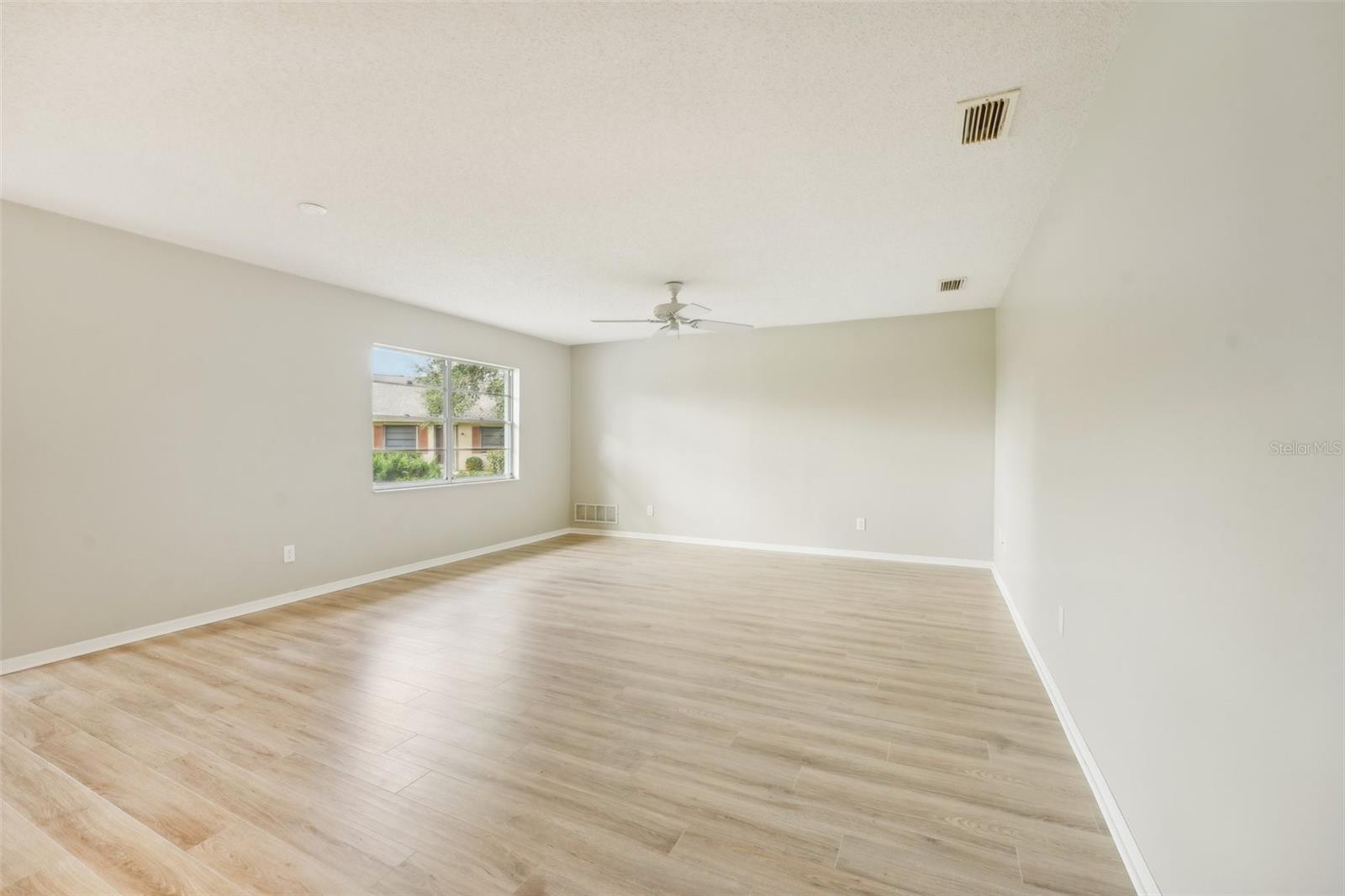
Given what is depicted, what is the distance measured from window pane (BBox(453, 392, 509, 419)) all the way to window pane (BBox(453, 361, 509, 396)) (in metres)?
0.05

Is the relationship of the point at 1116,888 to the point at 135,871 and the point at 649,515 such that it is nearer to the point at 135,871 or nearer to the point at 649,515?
the point at 135,871

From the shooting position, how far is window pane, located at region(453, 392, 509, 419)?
5.78 m

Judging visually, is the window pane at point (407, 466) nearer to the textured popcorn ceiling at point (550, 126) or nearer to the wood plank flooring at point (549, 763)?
the wood plank flooring at point (549, 763)

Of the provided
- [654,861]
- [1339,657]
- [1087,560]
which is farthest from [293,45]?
[1087,560]

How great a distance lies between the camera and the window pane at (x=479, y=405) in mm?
5781

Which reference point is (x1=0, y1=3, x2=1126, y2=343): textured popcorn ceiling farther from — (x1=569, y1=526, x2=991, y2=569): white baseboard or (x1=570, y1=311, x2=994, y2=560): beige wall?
(x1=569, y1=526, x2=991, y2=569): white baseboard

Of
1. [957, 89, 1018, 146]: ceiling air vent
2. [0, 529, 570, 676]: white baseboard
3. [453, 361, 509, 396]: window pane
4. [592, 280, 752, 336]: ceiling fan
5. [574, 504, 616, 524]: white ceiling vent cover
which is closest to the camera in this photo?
[957, 89, 1018, 146]: ceiling air vent

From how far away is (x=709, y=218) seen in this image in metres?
3.15

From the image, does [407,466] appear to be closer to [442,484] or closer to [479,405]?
[442,484]

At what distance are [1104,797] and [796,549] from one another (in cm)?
429

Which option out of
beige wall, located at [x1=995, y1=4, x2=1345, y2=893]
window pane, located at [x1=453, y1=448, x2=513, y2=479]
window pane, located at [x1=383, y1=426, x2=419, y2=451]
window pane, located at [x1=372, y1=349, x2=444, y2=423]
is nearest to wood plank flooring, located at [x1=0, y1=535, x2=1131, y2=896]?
beige wall, located at [x1=995, y1=4, x2=1345, y2=893]

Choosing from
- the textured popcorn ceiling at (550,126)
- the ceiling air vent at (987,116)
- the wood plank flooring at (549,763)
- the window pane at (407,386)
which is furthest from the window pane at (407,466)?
the ceiling air vent at (987,116)

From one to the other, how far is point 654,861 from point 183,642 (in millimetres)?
3435

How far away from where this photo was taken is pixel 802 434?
19.7 feet
